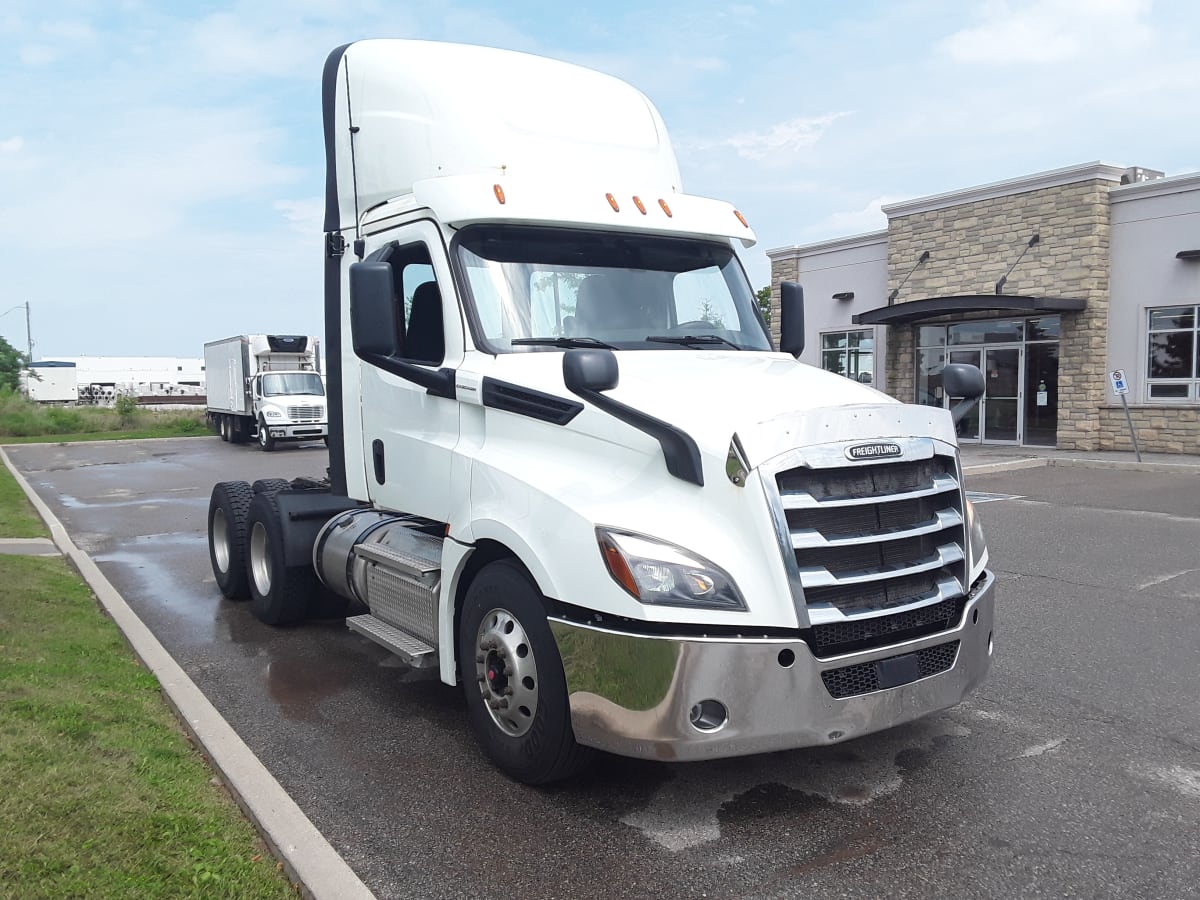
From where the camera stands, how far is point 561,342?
189 inches

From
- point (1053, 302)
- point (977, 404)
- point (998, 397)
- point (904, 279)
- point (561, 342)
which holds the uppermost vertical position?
point (904, 279)

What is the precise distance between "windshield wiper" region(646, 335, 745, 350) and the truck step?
190cm

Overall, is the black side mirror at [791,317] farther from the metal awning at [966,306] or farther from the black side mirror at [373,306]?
the metal awning at [966,306]

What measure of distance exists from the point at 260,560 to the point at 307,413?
21882 millimetres

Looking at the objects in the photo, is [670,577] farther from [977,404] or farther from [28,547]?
[977,404]

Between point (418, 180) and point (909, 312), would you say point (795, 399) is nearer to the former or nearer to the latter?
point (418, 180)

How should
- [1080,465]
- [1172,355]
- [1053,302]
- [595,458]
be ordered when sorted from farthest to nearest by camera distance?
1. [1053,302]
2. [1172,355]
3. [1080,465]
4. [595,458]

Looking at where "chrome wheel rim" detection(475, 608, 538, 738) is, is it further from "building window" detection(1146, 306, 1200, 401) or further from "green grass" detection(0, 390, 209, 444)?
"green grass" detection(0, 390, 209, 444)

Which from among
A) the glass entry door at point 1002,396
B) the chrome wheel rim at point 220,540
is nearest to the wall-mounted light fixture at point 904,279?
the glass entry door at point 1002,396

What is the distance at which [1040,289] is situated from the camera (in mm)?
22094

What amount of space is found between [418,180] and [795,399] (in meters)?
2.68

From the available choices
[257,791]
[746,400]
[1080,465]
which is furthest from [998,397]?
[257,791]

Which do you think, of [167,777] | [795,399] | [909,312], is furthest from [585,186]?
[909,312]

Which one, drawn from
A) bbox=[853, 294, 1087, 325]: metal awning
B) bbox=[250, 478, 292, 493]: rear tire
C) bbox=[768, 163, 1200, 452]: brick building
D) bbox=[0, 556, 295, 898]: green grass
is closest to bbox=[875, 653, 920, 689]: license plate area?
bbox=[0, 556, 295, 898]: green grass
